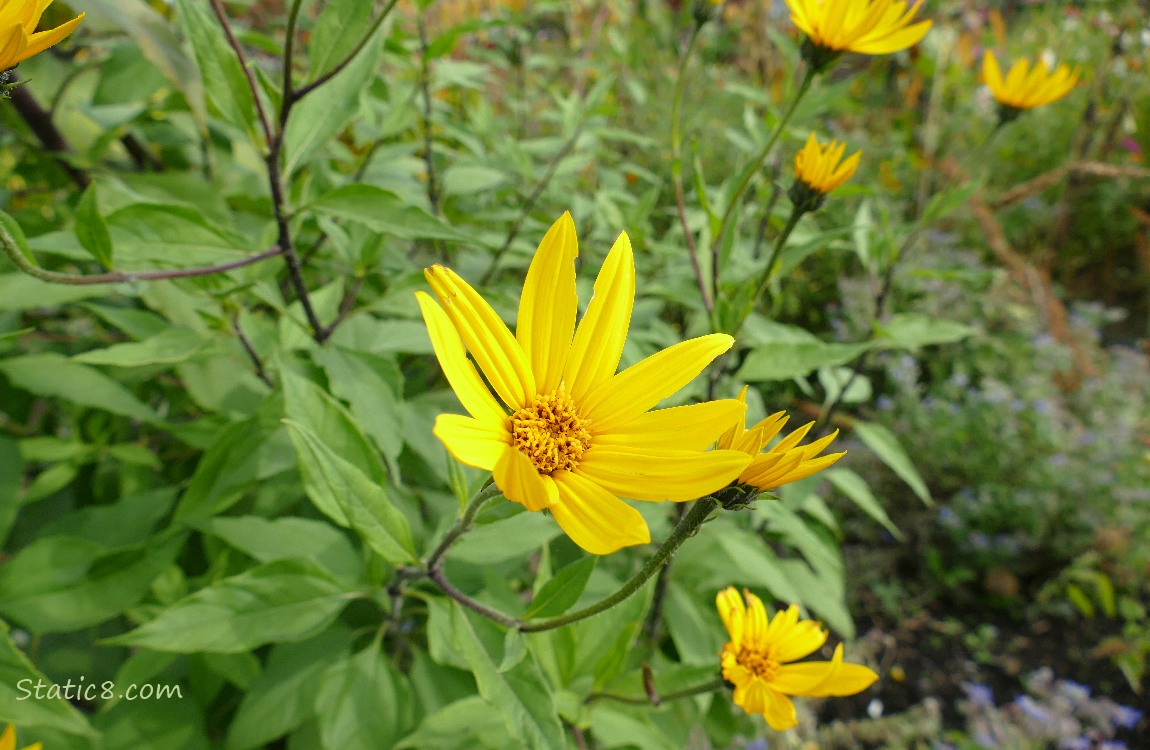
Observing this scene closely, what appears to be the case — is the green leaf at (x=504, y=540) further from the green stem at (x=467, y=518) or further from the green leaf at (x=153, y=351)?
the green leaf at (x=153, y=351)

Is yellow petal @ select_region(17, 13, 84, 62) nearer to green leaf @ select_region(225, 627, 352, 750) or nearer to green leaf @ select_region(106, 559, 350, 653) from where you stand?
green leaf @ select_region(106, 559, 350, 653)

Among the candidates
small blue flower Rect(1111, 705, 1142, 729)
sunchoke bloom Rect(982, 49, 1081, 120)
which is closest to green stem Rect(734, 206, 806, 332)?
sunchoke bloom Rect(982, 49, 1081, 120)

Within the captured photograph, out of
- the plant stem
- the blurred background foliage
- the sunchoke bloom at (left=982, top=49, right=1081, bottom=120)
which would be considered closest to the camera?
the plant stem

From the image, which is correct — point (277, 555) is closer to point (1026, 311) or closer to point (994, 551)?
point (994, 551)

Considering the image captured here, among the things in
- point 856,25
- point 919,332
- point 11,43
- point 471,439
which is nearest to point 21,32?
point 11,43

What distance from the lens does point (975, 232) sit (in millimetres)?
3775

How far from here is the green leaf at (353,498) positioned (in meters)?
0.71

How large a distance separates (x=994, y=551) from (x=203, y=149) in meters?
2.66

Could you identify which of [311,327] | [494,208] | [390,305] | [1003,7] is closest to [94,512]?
[311,327]

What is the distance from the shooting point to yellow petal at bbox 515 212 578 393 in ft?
2.07

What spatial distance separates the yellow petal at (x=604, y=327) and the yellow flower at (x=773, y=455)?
131 millimetres

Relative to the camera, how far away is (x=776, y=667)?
31.8 inches

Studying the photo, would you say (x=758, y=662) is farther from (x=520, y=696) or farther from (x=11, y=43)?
(x=11, y=43)

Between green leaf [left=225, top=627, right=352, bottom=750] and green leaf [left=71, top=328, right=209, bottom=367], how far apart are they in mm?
475
